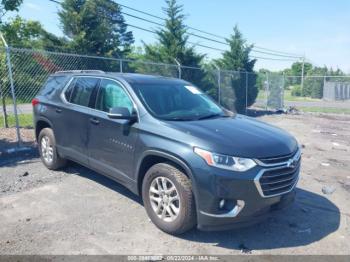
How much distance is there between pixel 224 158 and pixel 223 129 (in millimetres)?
638

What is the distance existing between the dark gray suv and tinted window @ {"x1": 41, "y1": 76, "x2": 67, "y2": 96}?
1.35 feet

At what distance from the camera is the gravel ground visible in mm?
3859

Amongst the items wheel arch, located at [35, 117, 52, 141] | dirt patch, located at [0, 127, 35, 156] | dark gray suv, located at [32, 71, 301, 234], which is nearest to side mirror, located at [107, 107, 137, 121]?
dark gray suv, located at [32, 71, 301, 234]

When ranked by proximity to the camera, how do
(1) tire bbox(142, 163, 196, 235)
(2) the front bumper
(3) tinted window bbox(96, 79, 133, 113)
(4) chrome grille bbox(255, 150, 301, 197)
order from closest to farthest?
1. (2) the front bumper
2. (4) chrome grille bbox(255, 150, 301, 197)
3. (1) tire bbox(142, 163, 196, 235)
4. (3) tinted window bbox(96, 79, 133, 113)

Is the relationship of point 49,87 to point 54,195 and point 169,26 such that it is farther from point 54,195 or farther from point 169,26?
point 169,26

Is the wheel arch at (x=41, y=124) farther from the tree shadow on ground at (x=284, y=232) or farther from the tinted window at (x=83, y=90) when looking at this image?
the tree shadow on ground at (x=284, y=232)

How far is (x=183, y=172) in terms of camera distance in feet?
12.8

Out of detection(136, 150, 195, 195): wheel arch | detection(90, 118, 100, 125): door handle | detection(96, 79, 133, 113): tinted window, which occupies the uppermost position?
detection(96, 79, 133, 113): tinted window

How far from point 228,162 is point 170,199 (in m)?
0.86

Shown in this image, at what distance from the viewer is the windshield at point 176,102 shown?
4562mm

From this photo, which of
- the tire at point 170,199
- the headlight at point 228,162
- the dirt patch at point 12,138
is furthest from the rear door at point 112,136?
the dirt patch at point 12,138

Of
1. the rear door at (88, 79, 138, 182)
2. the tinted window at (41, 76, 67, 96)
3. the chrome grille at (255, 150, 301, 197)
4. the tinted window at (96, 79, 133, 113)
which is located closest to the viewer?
the chrome grille at (255, 150, 301, 197)

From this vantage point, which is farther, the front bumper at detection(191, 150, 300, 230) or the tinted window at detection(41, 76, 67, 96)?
the tinted window at detection(41, 76, 67, 96)

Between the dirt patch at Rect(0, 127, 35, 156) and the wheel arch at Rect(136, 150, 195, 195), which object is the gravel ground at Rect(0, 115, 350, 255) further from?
the dirt patch at Rect(0, 127, 35, 156)
